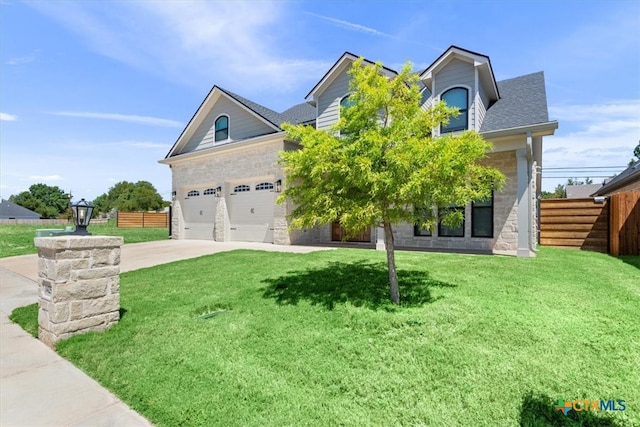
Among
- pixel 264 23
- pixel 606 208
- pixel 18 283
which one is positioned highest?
pixel 264 23

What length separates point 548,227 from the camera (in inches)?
434

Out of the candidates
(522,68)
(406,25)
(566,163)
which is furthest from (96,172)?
(566,163)

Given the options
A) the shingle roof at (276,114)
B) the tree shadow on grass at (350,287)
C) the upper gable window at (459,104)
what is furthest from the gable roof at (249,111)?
the tree shadow on grass at (350,287)

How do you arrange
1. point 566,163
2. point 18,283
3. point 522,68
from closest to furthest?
point 18,283, point 522,68, point 566,163

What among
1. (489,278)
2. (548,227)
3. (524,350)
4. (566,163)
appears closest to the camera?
(524,350)

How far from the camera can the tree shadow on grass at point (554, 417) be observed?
2189mm

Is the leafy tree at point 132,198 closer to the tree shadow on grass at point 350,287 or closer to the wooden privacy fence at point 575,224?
the tree shadow on grass at point 350,287

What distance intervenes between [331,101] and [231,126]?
5.21 m

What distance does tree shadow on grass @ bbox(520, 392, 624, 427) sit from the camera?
219cm

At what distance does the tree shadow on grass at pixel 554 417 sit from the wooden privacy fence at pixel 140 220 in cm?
3355

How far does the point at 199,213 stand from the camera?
1564 cm

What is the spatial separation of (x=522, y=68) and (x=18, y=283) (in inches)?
710

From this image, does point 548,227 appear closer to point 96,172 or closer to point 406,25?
point 406,25

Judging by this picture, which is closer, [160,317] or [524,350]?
[524,350]
